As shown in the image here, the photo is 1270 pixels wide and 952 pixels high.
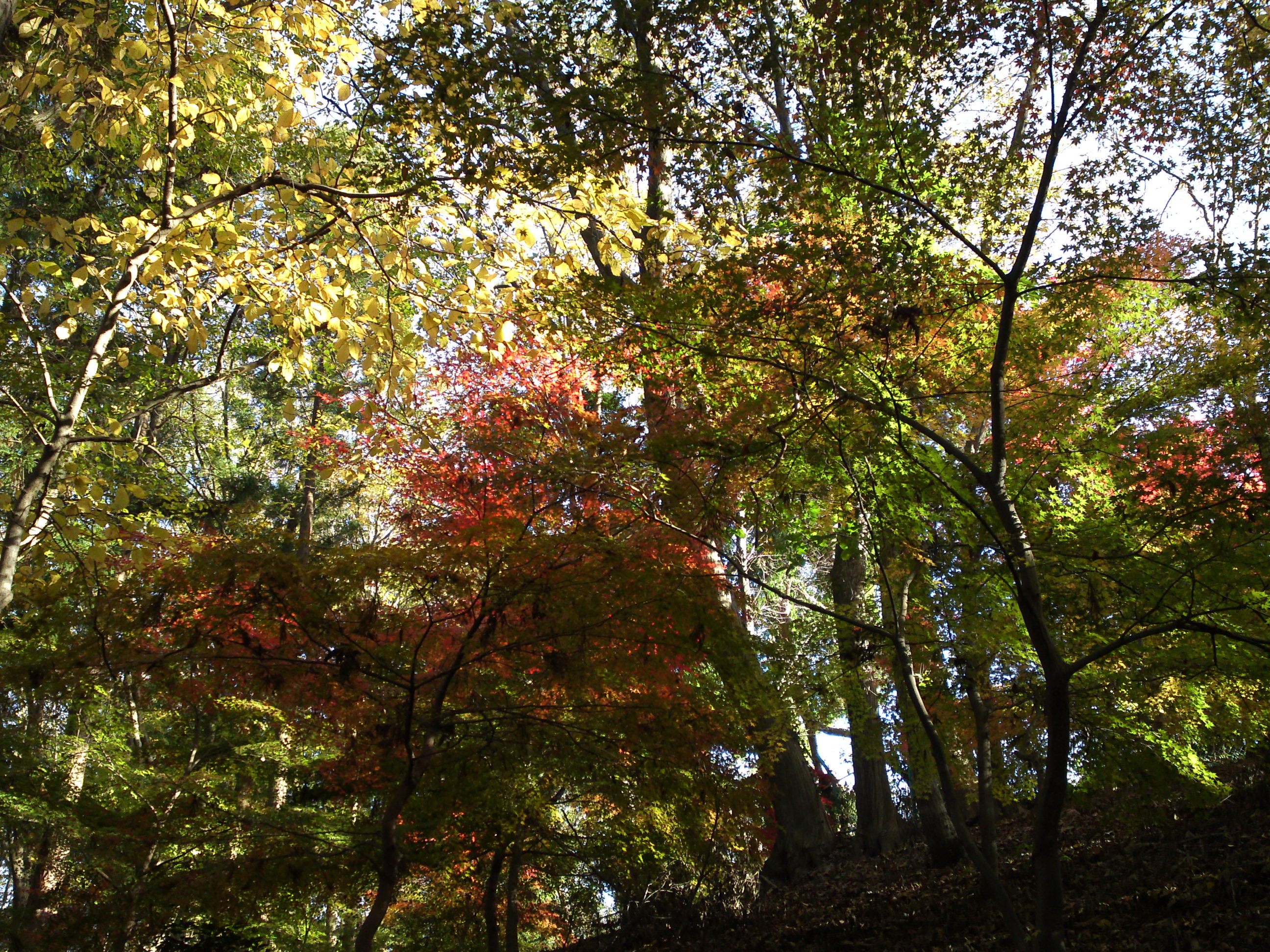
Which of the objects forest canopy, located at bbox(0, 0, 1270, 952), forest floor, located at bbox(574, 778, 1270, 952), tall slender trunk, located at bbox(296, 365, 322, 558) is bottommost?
forest floor, located at bbox(574, 778, 1270, 952)

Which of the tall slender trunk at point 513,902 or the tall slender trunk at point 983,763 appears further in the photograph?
the tall slender trunk at point 513,902

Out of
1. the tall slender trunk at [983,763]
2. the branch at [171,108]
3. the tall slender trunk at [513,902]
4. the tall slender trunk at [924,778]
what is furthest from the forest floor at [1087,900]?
the branch at [171,108]

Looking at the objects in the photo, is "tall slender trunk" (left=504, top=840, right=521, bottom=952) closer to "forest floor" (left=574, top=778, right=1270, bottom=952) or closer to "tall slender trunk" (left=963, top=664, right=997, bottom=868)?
"forest floor" (left=574, top=778, right=1270, bottom=952)

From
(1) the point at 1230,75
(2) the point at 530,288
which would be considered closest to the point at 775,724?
(2) the point at 530,288

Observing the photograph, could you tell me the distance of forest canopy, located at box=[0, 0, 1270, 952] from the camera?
13.4 ft

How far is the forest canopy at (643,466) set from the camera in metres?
4.08

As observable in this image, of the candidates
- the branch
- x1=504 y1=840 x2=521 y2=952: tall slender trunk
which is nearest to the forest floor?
x1=504 y1=840 x2=521 y2=952: tall slender trunk

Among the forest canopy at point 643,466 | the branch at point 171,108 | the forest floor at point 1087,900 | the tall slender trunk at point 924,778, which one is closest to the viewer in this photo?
the branch at point 171,108

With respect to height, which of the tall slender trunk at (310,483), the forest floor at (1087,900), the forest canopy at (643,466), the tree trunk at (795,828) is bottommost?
the forest floor at (1087,900)

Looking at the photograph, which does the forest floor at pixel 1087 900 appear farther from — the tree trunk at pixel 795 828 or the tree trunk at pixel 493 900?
the tree trunk at pixel 493 900

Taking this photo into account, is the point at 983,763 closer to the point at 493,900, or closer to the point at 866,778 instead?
the point at 866,778

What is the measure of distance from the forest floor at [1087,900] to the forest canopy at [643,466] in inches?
13.5

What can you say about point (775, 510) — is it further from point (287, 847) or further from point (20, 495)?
point (20, 495)

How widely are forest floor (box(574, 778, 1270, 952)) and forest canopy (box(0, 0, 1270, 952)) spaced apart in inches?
13.5
